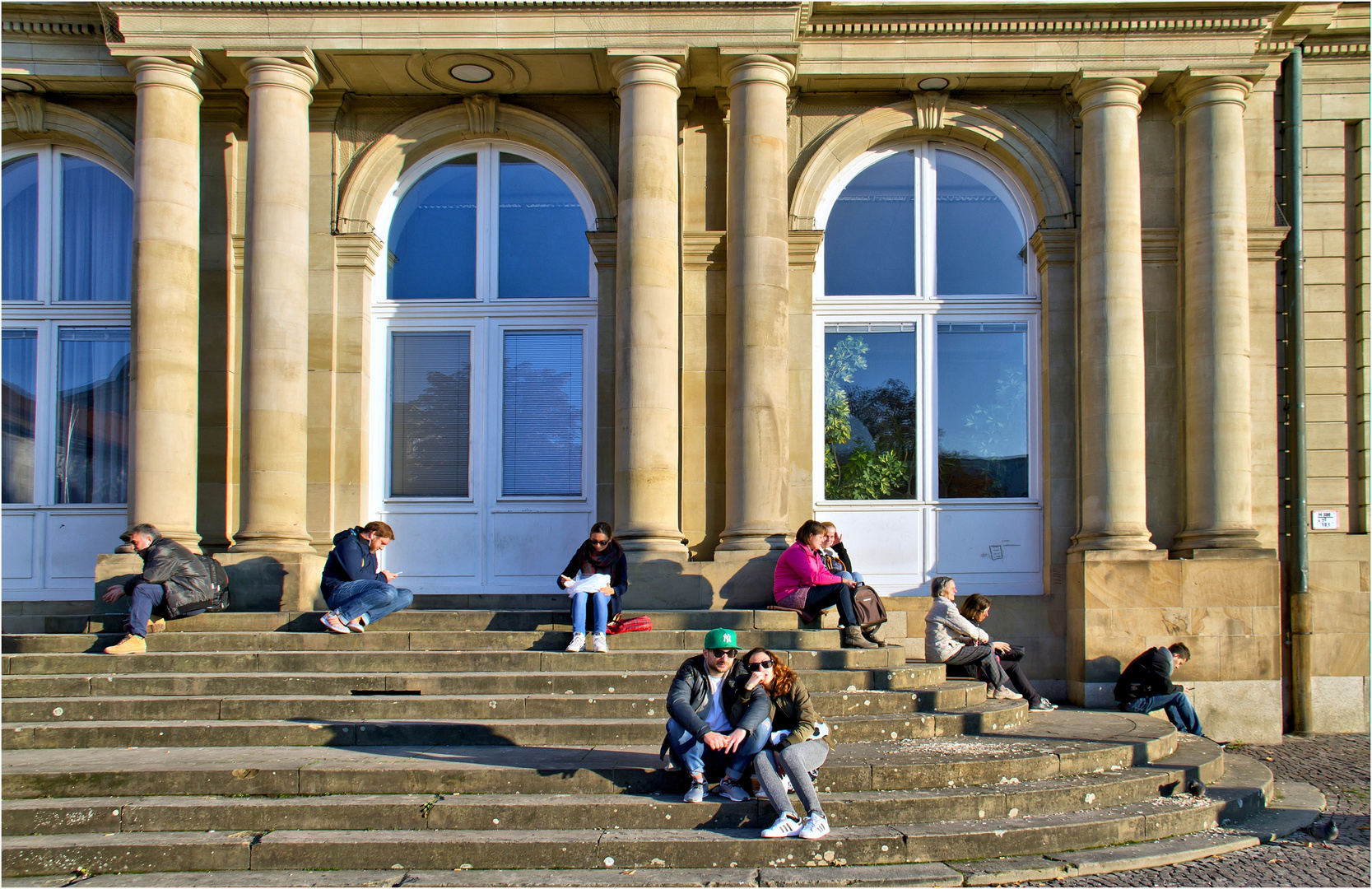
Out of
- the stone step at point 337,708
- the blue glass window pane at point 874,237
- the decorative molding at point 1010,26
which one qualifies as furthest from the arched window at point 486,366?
the stone step at point 337,708

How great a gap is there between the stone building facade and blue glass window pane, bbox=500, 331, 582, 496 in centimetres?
5

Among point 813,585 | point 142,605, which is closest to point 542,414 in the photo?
point 813,585

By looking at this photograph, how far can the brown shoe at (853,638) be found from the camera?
1061 centimetres

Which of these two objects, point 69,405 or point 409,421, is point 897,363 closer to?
point 409,421

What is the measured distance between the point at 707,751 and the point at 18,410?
36.8 feet

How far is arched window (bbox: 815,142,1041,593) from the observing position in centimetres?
1397

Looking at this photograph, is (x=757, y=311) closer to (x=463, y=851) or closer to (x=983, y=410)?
(x=983, y=410)

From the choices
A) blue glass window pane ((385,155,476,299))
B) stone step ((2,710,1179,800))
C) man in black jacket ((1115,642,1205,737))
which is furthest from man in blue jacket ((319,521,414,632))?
man in black jacket ((1115,642,1205,737))

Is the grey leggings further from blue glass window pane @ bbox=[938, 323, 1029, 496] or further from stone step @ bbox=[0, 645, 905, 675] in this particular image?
blue glass window pane @ bbox=[938, 323, 1029, 496]

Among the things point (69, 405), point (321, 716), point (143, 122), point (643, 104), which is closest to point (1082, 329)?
point (643, 104)

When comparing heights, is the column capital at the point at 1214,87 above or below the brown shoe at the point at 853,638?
above

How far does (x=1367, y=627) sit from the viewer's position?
1339 centimetres

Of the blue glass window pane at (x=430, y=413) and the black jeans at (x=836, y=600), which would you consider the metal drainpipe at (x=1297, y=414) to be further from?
the blue glass window pane at (x=430, y=413)

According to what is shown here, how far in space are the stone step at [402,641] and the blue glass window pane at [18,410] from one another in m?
4.15
